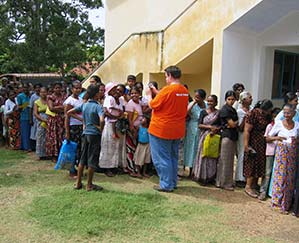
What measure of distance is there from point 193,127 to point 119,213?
218 cm

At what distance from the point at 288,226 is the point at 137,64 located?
23.5ft

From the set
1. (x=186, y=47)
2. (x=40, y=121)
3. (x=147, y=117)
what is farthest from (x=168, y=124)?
(x=186, y=47)

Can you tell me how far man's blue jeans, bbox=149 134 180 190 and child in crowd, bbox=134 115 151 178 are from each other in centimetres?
60

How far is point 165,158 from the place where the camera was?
17.8 ft

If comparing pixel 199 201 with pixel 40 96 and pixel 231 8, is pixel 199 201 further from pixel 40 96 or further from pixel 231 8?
pixel 231 8

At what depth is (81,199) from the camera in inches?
193

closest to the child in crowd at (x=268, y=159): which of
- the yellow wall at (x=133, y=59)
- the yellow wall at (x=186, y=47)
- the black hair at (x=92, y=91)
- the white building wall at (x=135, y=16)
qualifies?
the black hair at (x=92, y=91)

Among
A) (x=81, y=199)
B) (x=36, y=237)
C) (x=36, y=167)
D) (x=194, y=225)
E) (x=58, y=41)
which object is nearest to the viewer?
(x=36, y=237)

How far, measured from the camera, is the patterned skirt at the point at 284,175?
15.8ft

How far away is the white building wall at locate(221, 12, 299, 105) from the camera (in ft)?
29.0

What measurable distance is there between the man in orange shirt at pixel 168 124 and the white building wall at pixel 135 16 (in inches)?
282

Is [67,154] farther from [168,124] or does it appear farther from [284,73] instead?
[284,73]

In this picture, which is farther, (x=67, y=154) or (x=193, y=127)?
(x=193, y=127)

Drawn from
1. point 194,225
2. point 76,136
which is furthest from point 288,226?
point 76,136
